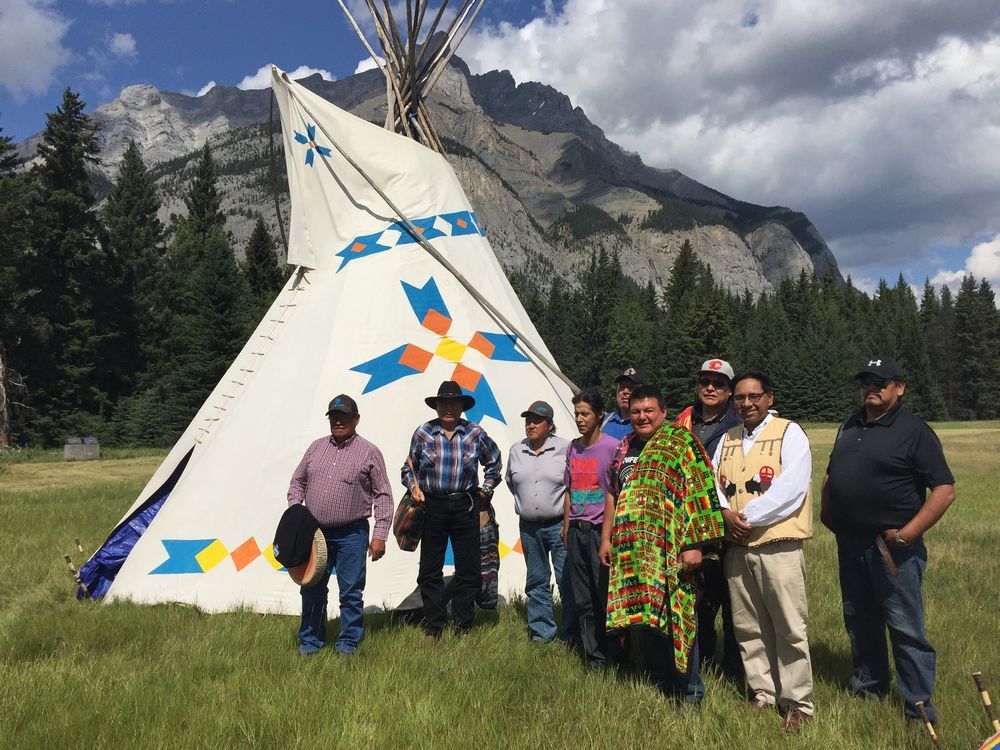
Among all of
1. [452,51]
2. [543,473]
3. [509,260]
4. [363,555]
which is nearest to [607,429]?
[543,473]

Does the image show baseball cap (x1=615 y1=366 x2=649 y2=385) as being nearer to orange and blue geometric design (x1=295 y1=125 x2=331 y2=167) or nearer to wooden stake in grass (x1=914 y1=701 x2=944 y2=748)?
wooden stake in grass (x1=914 y1=701 x2=944 y2=748)

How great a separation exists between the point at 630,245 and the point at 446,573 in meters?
170

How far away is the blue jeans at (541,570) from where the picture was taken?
165 inches

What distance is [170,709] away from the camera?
303 centimetres

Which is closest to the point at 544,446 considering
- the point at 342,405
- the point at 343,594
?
the point at 342,405

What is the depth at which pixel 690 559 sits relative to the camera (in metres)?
3.00

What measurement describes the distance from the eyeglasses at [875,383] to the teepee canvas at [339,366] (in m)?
2.83

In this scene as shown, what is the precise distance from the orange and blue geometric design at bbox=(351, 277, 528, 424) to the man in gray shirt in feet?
4.31

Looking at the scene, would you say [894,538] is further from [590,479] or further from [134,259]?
[134,259]

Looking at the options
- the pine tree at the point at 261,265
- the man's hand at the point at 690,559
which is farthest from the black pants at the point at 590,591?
the pine tree at the point at 261,265

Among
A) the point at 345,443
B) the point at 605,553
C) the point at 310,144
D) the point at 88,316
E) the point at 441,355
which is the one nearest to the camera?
the point at 605,553

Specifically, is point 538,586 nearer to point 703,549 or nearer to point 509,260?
point 703,549

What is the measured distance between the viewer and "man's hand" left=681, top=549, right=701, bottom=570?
9.84 feet

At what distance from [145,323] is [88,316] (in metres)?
3.23
